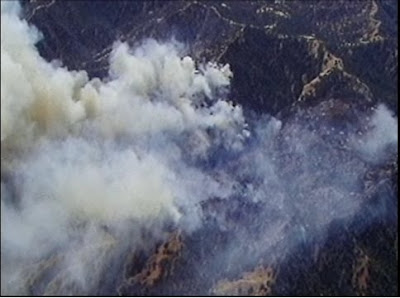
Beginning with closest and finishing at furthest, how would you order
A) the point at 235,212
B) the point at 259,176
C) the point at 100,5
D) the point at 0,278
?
the point at 0,278 < the point at 235,212 < the point at 259,176 < the point at 100,5

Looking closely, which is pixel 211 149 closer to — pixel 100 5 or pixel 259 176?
pixel 259 176

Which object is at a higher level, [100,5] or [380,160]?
[100,5]

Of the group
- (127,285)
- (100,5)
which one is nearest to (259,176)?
Answer: (127,285)

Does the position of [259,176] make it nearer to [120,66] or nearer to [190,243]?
[190,243]

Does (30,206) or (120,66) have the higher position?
(120,66)

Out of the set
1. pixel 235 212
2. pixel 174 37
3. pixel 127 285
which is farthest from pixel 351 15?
pixel 127 285

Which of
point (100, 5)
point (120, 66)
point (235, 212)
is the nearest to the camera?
point (235, 212)

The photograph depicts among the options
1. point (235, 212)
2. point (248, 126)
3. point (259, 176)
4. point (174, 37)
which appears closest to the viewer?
point (235, 212)

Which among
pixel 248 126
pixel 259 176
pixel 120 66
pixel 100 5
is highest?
pixel 100 5

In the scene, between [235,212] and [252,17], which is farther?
[252,17]
